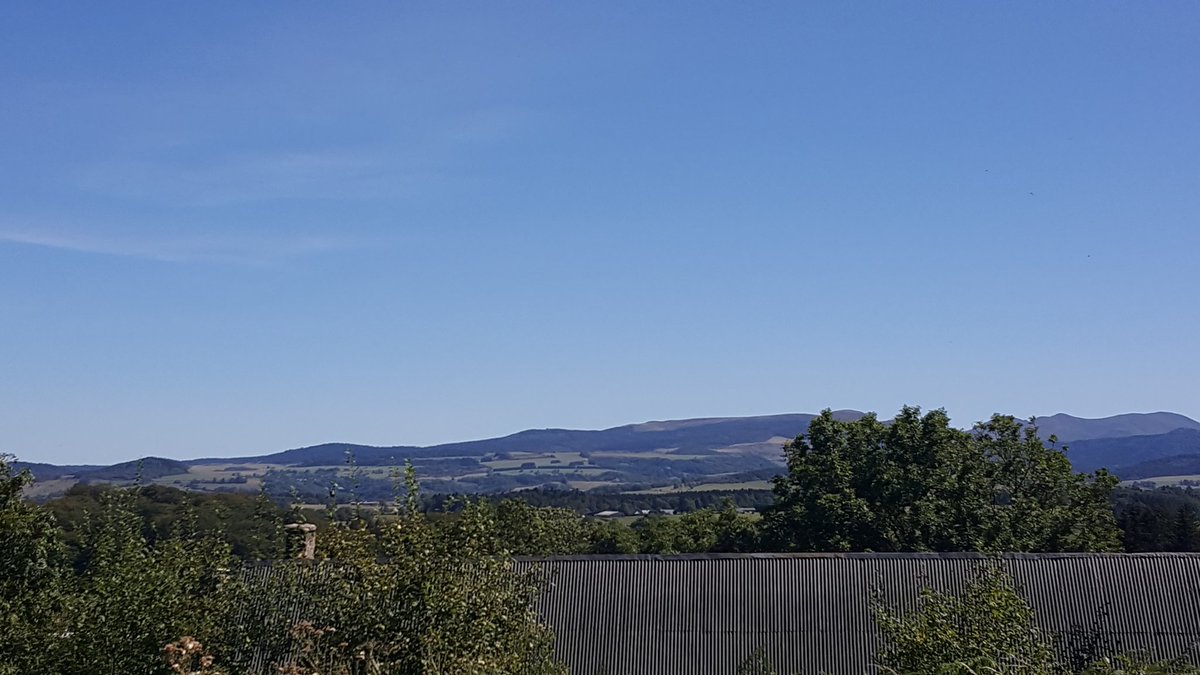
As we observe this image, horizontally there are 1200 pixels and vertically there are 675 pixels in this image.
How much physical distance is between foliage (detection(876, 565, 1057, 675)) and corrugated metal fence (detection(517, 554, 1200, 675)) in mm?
9871

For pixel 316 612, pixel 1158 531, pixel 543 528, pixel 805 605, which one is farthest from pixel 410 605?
pixel 1158 531

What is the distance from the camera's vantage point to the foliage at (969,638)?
13.8 meters

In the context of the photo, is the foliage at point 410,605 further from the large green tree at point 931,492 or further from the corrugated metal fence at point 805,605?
the large green tree at point 931,492

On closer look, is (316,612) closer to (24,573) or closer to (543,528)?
(24,573)

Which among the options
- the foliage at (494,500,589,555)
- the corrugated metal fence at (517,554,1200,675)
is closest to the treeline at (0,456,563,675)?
the corrugated metal fence at (517,554,1200,675)

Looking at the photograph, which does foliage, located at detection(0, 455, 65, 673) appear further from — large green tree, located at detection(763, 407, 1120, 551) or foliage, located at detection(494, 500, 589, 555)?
large green tree, located at detection(763, 407, 1120, 551)

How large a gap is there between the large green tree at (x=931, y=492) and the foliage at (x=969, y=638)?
94.5ft

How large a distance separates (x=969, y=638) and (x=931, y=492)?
32274mm

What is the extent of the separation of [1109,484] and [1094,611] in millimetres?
25705

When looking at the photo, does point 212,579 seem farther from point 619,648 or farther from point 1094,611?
point 1094,611

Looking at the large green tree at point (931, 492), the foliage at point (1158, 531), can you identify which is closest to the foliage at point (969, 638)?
the large green tree at point (931, 492)

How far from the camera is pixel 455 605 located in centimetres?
1567

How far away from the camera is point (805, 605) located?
88.4 feet

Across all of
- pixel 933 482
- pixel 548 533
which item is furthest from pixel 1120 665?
pixel 548 533
